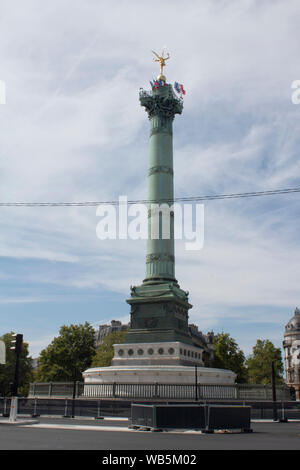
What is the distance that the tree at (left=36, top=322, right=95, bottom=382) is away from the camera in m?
65.1

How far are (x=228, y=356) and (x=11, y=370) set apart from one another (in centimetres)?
3382

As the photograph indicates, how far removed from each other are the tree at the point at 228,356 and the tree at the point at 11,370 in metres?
30.8

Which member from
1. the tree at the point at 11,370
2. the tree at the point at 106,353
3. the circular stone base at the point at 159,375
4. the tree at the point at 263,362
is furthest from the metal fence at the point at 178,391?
the tree at the point at 263,362

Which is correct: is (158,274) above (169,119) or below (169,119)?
below

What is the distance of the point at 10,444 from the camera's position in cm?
1279

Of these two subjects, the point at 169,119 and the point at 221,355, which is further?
the point at 221,355

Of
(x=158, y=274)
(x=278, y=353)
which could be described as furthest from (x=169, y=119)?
(x=278, y=353)

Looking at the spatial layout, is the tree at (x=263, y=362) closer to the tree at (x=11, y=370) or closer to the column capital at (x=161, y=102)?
the tree at (x=11, y=370)

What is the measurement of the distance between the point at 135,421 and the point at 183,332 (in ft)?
82.9

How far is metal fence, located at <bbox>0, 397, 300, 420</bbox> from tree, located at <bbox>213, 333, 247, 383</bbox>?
41031 millimetres

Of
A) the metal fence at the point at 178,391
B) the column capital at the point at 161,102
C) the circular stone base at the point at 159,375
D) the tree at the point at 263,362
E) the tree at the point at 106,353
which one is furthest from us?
the tree at the point at 263,362

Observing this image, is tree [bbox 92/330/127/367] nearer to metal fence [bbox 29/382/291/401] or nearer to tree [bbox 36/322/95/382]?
tree [bbox 36/322/95/382]

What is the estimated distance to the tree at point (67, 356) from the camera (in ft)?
214
